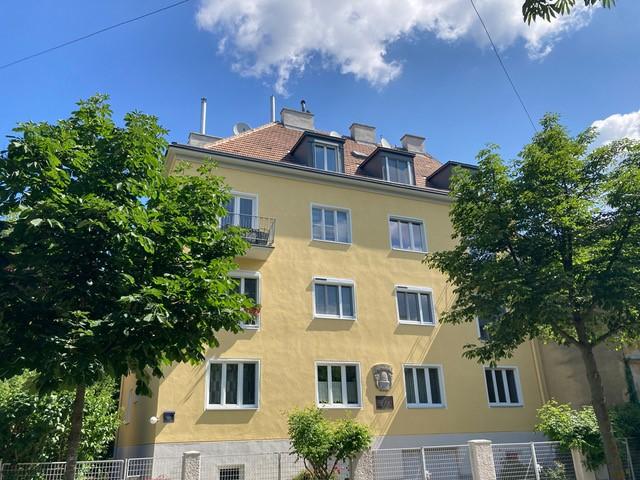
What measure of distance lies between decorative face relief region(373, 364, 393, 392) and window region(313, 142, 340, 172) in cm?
822

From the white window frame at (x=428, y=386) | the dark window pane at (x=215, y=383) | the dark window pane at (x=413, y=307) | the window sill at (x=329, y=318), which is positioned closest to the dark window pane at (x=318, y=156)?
the window sill at (x=329, y=318)

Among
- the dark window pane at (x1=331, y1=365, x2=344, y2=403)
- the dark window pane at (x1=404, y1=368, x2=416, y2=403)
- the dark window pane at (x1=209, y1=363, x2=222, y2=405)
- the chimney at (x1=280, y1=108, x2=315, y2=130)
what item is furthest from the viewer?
the chimney at (x1=280, y1=108, x2=315, y2=130)

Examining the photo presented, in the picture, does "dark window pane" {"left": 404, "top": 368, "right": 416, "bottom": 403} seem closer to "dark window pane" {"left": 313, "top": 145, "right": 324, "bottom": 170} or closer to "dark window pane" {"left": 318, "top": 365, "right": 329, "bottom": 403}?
"dark window pane" {"left": 318, "top": 365, "right": 329, "bottom": 403}

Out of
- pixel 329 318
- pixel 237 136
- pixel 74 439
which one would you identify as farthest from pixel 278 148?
pixel 74 439

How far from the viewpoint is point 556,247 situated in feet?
38.0

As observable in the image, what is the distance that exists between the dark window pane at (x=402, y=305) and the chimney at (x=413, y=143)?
33.8 ft

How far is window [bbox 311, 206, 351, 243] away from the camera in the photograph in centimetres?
2002

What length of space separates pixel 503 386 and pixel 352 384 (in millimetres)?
6900

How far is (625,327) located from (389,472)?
6.93 meters

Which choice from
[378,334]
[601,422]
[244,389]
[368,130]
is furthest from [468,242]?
[368,130]

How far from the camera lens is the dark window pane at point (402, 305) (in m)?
20.1

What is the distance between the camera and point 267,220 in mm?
18828

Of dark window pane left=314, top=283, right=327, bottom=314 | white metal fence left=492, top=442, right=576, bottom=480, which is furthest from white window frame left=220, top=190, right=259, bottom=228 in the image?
white metal fence left=492, top=442, right=576, bottom=480

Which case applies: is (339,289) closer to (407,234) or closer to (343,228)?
(343,228)
